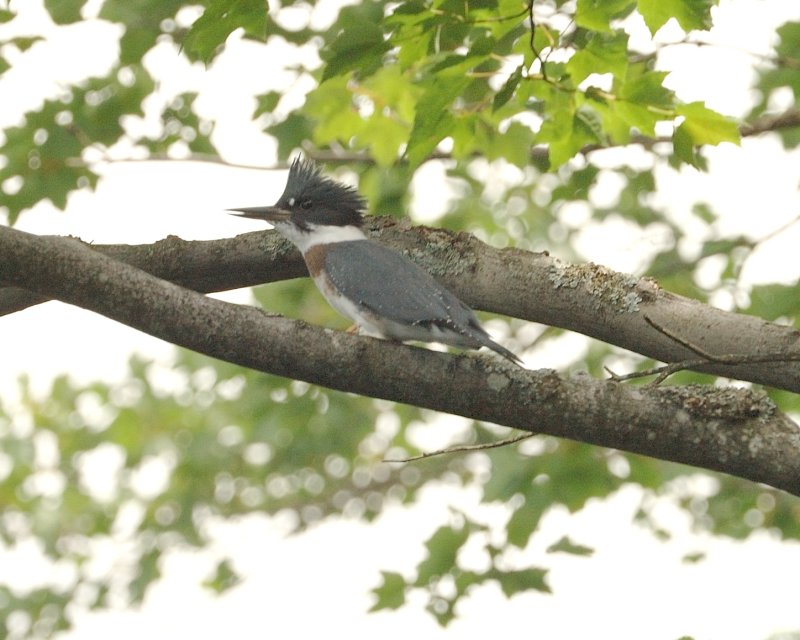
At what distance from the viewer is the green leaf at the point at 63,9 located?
4.05 meters

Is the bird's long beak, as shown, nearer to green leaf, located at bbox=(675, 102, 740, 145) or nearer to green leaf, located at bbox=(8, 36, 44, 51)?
green leaf, located at bbox=(8, 36, 44, 51)

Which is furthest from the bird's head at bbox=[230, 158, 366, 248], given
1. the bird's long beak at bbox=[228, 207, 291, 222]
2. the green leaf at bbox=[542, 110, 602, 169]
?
the green leaf at bbox=[542, 110, 602, 169]

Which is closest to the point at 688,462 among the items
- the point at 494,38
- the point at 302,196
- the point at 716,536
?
the point at 494,38

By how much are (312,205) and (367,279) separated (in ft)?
2.90

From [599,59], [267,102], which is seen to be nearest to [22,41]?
[267,102]

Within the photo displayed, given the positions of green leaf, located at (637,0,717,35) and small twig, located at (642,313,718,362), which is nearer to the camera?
small twig, located at (642,313,718,362)

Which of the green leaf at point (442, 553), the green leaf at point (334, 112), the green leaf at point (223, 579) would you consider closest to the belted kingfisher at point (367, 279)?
the green leaf at point (334, 112)

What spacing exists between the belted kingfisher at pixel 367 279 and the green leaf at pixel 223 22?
629 millimetres

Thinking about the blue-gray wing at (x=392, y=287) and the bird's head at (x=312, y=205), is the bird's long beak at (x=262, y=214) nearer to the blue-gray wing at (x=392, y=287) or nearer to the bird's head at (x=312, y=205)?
the bird's head at (x=312, y=205)

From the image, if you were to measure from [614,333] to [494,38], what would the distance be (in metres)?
0.89

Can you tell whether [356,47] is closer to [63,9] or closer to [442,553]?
[63,9]

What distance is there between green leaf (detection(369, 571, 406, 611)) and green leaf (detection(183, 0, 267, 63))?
2862mm

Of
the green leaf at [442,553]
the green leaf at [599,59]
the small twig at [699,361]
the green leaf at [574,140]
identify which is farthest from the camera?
the green leaf at [442,553]

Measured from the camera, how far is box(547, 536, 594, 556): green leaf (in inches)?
178
